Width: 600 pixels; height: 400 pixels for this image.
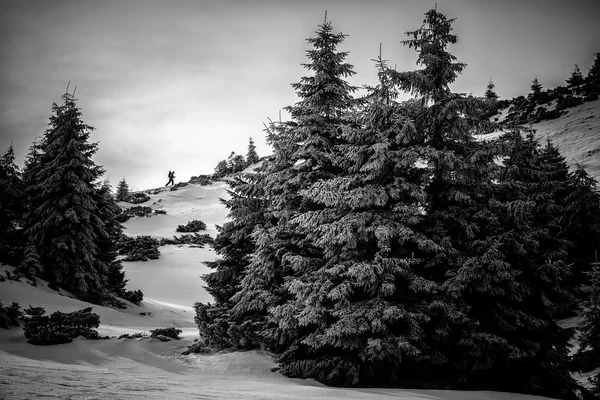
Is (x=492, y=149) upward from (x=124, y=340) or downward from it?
upward

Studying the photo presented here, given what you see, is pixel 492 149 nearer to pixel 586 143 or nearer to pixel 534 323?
pixel 534 323

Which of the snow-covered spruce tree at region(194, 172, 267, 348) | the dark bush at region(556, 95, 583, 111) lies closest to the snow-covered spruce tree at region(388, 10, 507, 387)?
the snow-covered spruce tree at region(194, 172, 267, 348)

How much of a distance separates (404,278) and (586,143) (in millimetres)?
38885

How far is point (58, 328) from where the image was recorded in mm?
9969

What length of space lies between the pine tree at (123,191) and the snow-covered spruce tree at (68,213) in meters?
40.5

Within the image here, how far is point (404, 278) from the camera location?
877cm

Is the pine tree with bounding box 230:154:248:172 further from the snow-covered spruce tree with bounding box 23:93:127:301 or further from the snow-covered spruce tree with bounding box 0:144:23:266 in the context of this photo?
the snow-covered spruce tree with bounding box 23:93:127:301

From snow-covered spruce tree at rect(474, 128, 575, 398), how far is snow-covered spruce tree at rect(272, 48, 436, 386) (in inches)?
56.9

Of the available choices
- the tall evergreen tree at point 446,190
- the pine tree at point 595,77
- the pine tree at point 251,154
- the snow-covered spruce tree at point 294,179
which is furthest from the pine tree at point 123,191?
the pine tree at point 595,77

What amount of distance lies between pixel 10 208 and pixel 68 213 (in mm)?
6340

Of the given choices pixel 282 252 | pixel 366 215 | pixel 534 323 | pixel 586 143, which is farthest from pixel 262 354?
pixel 586 143

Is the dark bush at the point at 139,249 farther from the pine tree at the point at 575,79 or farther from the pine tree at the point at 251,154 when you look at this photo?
the pine tree at the point at 575,79

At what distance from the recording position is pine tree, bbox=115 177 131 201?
5895 centimetres

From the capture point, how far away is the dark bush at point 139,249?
2961 cm
